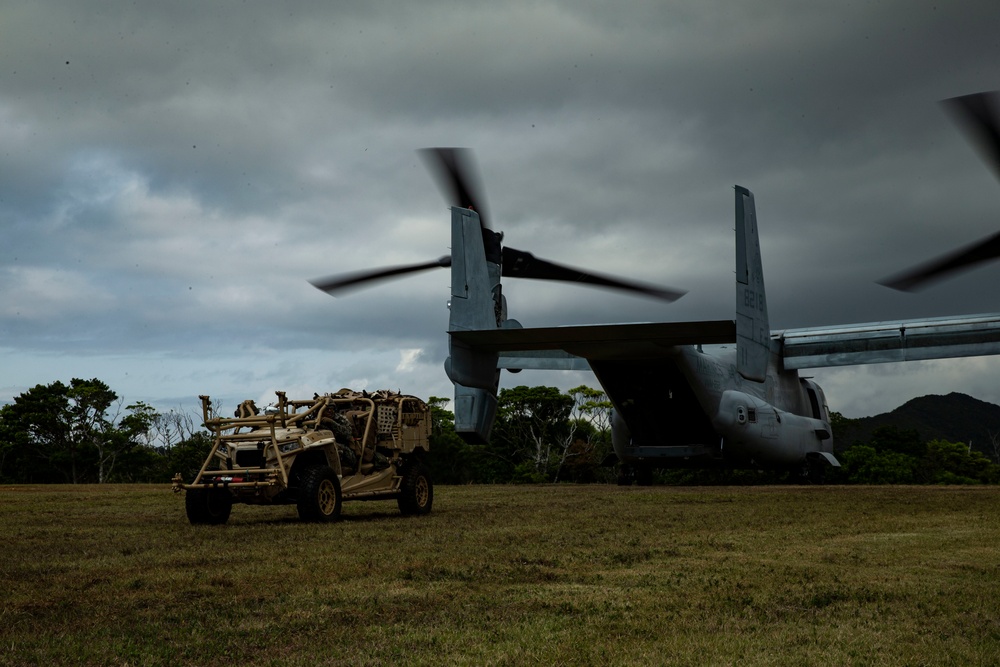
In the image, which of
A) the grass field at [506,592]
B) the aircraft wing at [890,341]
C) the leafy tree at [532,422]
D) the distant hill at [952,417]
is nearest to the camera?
the grass field at [506,592]

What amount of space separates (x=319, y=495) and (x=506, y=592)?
18.8 feet

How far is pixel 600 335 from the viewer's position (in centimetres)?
1466

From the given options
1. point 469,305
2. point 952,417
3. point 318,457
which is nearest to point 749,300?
point 469,305

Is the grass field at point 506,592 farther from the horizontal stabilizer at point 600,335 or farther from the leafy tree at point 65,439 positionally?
the leafy tree at point 65,439

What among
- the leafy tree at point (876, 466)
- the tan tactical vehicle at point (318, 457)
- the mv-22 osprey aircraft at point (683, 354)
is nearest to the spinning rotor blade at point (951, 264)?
the mv-22 osprey aircraft at point (683, 354)

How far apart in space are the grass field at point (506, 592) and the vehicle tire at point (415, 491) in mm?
1499

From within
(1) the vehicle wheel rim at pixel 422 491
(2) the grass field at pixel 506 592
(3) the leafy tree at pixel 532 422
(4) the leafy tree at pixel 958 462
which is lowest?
(4) the leafy tree at pixel 958 462

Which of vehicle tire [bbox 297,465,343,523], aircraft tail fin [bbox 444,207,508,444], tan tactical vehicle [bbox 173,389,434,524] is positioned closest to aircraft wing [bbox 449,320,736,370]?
aircraft tail fin [bbox 444,207,508,444]

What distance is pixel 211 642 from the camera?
493 cm

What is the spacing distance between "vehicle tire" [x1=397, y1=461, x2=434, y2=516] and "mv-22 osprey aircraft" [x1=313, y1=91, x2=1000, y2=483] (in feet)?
9.16

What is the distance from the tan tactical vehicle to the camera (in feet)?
38.2

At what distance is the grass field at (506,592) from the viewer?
187 inches

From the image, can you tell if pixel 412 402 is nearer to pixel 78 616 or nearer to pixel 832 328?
pixel 78 616

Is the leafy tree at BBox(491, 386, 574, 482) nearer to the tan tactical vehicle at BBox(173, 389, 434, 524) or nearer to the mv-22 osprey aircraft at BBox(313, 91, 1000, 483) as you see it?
the mv-22 osprey aircraft at BBox(313, 91, 1000, 483)
